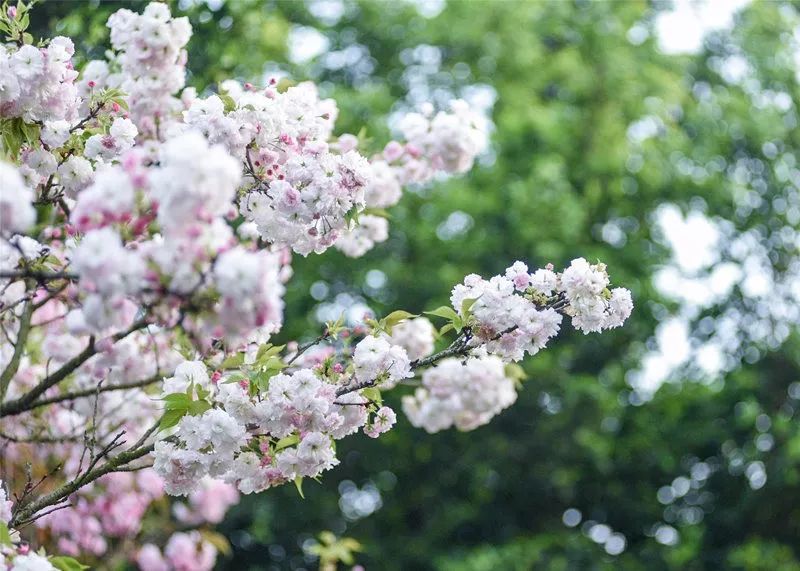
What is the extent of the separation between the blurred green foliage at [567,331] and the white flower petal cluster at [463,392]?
20.0 ft


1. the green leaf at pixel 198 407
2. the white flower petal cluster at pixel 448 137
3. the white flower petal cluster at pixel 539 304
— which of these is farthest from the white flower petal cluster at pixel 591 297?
the white flower petal cluster at pixel 448 137

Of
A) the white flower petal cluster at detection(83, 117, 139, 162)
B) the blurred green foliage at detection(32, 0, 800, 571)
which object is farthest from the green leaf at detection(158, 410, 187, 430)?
the blurred green foliage at detection(32, 0, 800, 571)

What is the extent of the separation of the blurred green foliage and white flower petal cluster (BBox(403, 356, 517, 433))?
20.0ft

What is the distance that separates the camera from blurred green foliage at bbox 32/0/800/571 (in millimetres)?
11773

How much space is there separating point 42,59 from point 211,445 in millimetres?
1290

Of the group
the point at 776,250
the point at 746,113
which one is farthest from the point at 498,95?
the point at 776,250

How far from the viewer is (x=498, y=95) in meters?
13.6

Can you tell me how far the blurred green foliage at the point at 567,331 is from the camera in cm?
1177

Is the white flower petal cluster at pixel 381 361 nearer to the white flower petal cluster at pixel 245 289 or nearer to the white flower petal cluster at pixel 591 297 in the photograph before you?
the white flower petal cluster at pixel 591 297

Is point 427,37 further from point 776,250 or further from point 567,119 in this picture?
point 776,250

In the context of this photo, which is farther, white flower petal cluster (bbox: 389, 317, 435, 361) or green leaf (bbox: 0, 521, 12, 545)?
white flower petal cluster (bbox: 389, 317, 435, 361)

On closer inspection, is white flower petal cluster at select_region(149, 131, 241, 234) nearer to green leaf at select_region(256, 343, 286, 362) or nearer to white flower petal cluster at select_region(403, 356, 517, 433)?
green leaf at select_region(256, 343, 286, 362)

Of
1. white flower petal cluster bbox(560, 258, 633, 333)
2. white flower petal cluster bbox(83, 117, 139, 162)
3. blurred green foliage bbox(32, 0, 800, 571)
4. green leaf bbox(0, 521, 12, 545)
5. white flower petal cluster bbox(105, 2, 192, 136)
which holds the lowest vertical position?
blurred green foliage bbox(32, 0, 800, 571)

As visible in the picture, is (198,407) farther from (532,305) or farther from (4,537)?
(532,305)
